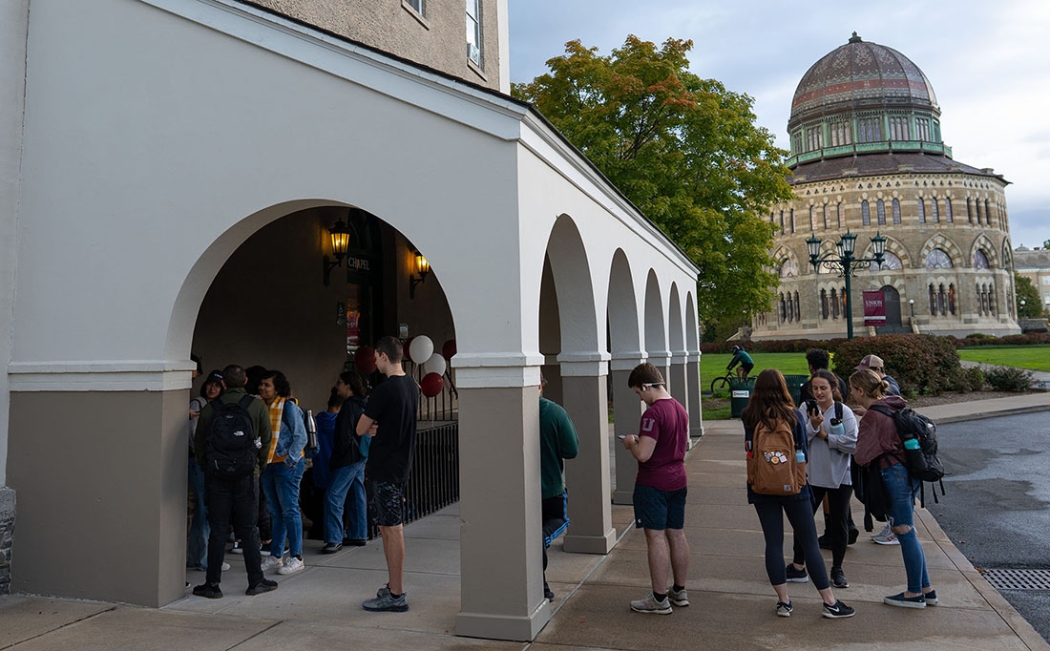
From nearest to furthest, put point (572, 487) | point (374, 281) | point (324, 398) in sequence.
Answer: point (572, 487)
point (324, 398)
point (374, 281)

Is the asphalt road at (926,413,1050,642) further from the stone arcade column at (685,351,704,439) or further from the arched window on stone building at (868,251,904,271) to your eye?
the arched window on stone building at (868,251,904,271)

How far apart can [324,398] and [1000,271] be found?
251ft

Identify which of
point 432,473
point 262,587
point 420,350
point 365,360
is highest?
point 420,350

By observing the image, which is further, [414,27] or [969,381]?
[969,381]

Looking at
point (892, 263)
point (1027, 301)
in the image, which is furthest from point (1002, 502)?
point (1027, 301)

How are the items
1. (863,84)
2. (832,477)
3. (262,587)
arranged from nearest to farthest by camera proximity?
(262,587), (832,477), (863,84)

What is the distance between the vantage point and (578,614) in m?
5.51

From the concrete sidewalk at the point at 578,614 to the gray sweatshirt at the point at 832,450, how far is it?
0.91 m

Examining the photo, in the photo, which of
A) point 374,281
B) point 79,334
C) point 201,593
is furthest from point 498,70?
point 201,593

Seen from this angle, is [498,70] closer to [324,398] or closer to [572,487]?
[324,398]

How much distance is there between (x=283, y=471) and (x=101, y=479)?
1.42m

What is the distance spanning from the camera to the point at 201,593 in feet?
19.5

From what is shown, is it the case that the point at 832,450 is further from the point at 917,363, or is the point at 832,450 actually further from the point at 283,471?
the point at 917,363

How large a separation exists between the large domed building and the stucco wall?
5952cm
